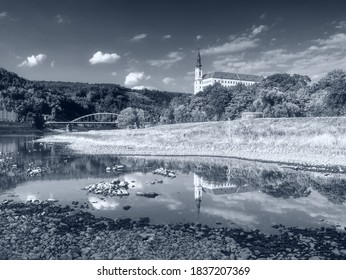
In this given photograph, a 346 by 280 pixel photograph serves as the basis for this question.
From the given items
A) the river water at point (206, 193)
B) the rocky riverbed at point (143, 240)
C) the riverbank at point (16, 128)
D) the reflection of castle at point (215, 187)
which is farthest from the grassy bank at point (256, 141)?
the riverbank at point (16, 128)

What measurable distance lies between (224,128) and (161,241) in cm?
5007

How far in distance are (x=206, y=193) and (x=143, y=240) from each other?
10.4 metres

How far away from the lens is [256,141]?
5222 centimetres

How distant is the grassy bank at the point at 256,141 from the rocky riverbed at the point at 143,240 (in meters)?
23.2

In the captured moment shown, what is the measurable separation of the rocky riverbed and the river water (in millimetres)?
1222

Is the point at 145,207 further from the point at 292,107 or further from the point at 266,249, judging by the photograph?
the point at 292,107

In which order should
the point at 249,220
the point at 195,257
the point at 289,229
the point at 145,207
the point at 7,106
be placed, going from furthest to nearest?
the point at 7,106
the point at 145,207
the point at 249,220
the point at 289,229
the point at 195,257

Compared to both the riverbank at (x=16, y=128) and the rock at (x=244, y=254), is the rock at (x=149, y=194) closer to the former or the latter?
the rock at (x=244, y=254)

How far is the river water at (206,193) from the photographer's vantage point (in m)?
17.3

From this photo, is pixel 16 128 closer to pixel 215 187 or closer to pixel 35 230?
pixel 215 187

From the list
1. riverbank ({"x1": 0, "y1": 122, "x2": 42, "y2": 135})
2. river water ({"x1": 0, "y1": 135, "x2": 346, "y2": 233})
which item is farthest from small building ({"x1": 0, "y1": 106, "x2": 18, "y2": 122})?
river water ({"x1": 0, "y1": 135, "x2": 346, "y2": 233})
